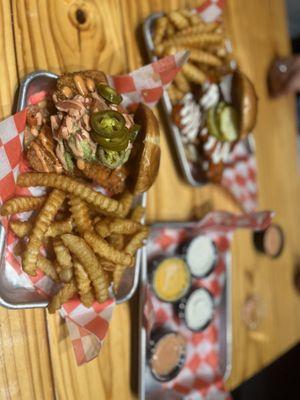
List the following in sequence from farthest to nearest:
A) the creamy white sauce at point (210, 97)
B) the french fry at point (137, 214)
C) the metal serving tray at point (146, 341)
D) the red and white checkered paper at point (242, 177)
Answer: the red and white checkered paper at point (242, 177) → the creamy white sauce at point (210, 97) → the metal serving tray at point (146, 341) → the french fry at point (137, 214)

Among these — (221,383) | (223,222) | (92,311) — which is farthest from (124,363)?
(223,222)

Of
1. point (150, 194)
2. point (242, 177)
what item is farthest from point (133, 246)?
point (242, 177)

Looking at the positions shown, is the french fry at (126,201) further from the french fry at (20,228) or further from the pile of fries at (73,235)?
the french fry at (20,228)

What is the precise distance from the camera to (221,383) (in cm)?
252

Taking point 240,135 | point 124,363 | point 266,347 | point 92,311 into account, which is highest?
point 240,135

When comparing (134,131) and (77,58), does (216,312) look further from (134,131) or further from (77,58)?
(77,58)

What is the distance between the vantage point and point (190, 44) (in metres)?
2.26

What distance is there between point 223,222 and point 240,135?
1.53 feet

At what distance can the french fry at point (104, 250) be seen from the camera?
1.71m

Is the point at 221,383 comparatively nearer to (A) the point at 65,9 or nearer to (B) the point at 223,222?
(B) the point at 223,222

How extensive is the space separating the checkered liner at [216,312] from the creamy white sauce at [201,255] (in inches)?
2.1

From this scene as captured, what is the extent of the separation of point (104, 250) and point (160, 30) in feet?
3.70

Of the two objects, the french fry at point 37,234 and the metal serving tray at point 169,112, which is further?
the metal serving tray at point 169,112

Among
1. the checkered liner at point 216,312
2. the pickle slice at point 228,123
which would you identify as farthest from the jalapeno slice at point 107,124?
the pickle slice at point 228,123
